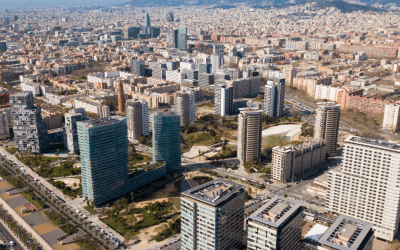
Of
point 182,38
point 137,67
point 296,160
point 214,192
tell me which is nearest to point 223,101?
point 296,160

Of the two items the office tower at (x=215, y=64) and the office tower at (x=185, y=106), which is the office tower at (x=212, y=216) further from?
the office tower at (x=215, y=64)

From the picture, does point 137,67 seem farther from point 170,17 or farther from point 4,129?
point 170,17

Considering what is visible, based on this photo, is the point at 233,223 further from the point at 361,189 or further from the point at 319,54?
the point at 319,54

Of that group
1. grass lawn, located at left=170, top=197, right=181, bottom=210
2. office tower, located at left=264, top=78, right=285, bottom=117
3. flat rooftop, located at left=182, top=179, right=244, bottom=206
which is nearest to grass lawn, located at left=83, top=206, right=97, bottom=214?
grass lawn, located at left=170, top=197, right=181, bottom=210

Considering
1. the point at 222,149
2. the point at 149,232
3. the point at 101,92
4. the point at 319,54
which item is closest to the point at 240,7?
the point at 319,54

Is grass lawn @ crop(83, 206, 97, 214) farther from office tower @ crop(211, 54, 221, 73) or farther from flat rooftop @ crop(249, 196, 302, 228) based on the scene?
office tower @ crop(211, 54, 221, 73)

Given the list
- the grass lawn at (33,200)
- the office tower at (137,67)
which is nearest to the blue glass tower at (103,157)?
the grass lawn at (33,200)

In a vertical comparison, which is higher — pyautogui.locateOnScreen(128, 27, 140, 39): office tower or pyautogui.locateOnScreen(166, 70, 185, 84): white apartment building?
pyautogui.locateOnScreen(128, 27, 140, 39): office tower
